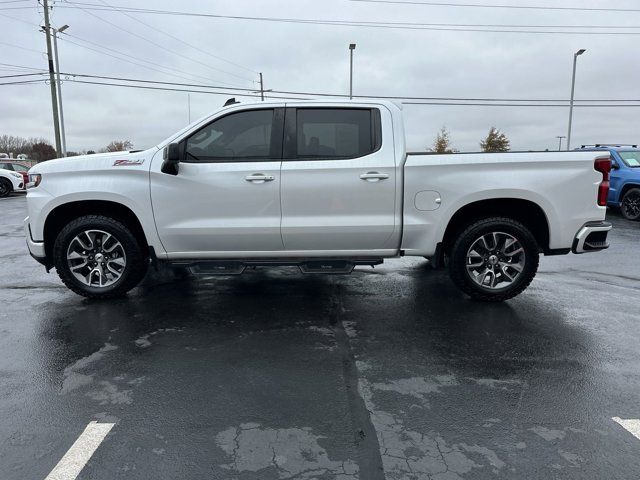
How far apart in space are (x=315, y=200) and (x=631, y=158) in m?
11.7

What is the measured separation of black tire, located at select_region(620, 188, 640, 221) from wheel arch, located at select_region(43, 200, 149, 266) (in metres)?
12.4

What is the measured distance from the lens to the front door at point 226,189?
4.84 m

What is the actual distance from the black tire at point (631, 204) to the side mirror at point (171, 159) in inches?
480

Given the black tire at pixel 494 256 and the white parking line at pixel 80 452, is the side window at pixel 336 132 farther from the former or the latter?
the white parking line at pixel 80 452

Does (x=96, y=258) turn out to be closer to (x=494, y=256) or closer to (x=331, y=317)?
(x=331, y=317)

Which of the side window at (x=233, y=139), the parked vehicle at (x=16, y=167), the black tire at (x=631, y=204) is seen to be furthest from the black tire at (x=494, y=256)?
the parked vehicle at (x=16, y=167)

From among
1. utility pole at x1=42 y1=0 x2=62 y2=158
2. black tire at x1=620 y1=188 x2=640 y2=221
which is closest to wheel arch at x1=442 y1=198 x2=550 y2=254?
black tire at x1=620 y1=188 x2=640 y2=221

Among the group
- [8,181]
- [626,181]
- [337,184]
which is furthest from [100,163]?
[8,181]

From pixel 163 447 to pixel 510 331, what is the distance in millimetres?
3186

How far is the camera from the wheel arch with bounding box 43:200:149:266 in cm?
515

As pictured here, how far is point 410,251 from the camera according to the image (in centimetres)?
503

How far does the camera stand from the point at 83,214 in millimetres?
5246

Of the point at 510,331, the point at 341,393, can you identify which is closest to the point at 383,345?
the point at 341,393

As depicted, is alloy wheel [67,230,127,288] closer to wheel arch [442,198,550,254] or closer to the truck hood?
the truck hood
